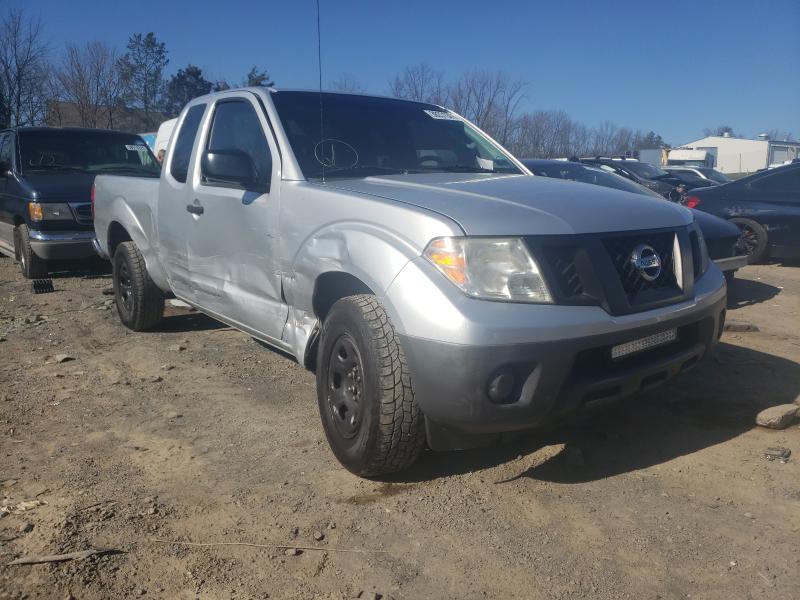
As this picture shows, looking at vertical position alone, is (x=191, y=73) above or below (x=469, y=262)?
above

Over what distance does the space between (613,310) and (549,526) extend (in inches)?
36.4

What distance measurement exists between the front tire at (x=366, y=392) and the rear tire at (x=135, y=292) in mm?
2845

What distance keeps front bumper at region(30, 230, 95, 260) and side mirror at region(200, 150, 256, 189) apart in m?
5.08

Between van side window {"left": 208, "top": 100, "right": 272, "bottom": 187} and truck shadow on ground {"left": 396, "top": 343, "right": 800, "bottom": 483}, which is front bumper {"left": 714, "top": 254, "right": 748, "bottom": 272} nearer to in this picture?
truck shadow on ground {"left": 396, "top": 343, "right": 800, "bottom": 483}

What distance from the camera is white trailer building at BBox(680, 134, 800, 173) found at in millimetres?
71625

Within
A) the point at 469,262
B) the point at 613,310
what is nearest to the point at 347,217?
the point at 469,262

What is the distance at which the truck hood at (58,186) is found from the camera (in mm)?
8102

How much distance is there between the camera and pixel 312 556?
2674 millimetres

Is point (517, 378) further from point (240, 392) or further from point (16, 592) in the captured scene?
point (240, 392)

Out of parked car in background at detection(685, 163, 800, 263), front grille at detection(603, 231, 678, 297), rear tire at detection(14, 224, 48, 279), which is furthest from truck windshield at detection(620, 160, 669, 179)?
front grille at detection(603, 231, 678, 297)

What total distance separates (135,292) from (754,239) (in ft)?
24.9

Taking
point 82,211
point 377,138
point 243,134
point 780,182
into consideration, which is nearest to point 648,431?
point 377,138

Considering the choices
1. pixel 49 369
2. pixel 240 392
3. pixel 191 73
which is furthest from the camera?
pixel 191 73

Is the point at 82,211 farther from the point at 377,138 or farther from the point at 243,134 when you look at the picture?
the point at 377,138
